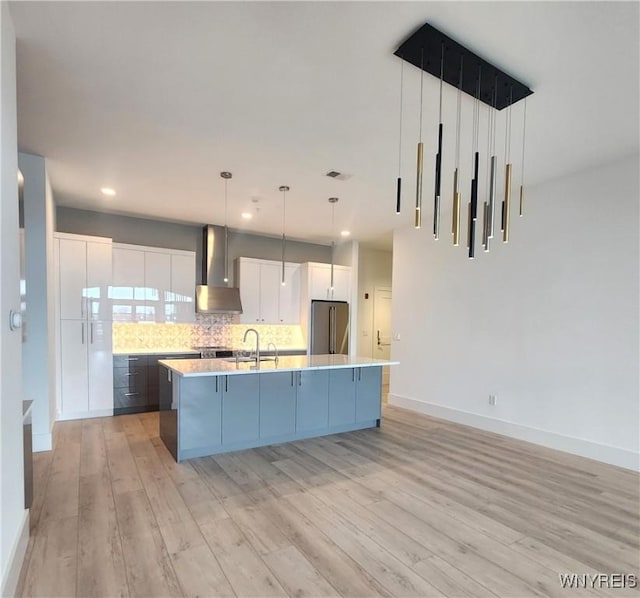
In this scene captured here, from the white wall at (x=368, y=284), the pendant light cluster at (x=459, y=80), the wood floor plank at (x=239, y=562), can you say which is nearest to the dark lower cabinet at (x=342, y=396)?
the wood floor plank at (x=239, y=562)

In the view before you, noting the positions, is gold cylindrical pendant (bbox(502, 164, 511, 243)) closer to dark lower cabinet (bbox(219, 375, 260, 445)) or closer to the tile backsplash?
dark lower cabinet (bbox(219, 375, 260, 445))

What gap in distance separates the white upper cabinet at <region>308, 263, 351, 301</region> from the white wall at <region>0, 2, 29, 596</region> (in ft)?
16.4

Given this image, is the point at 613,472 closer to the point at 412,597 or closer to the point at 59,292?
the point at 412,597

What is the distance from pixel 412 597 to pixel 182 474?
2158 millimetres

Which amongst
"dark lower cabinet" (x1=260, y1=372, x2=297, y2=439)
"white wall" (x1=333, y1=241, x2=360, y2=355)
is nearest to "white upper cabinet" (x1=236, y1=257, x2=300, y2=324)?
"white wall" (x1=333, y1=241, x2=360, y2=355)

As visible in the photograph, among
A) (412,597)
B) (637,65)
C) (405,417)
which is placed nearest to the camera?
(412,597)

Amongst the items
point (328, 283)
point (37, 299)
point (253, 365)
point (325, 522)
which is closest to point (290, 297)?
point (328, 283)

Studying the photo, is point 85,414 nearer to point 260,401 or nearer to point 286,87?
point 260,401

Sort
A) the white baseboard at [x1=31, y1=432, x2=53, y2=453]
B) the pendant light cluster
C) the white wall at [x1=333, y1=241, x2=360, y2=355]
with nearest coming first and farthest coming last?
the pendant light cluster → the white baseboard at [x1=31, y1=432, x2=53, y2=453] → the white wall at [x1=333, y1=241, x2=360, y2=355]

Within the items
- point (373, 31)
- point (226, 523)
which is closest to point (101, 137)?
point (373, 31)

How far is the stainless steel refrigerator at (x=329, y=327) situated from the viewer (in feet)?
22.4

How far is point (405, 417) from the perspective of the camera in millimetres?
5227

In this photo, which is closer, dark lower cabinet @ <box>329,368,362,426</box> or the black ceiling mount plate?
the black ceiling mount plate

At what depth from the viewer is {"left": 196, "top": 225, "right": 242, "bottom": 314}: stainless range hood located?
6.01 m
